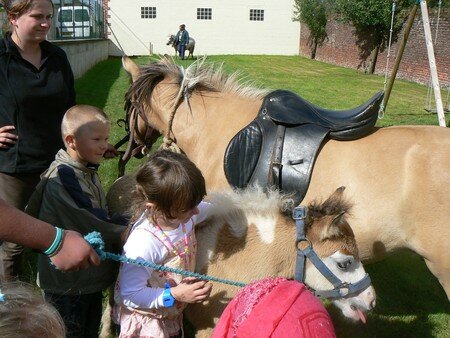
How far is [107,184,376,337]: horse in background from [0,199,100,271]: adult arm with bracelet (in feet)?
2.22

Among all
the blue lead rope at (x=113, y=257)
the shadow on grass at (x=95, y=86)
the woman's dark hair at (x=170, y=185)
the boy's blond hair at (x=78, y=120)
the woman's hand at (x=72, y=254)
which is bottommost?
the shadow on grass at (x=95, y=86)

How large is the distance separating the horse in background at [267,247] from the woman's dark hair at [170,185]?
29 centimetres

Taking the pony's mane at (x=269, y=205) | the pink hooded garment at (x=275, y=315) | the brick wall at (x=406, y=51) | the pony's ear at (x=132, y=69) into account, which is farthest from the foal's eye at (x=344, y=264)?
the brick wall at (x=406, y=51)

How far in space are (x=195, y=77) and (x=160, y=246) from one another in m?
1.73

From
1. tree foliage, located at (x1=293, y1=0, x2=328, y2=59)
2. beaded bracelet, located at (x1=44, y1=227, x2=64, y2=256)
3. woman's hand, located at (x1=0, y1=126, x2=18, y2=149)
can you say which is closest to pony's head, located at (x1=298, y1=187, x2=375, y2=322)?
beaded bracelet, located at (x1=44, y1=227, x2=64, y2=256)

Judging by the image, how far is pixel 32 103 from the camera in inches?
109

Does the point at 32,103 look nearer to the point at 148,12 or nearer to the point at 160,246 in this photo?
the point at 160,246

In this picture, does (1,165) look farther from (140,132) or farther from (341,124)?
(341,124)

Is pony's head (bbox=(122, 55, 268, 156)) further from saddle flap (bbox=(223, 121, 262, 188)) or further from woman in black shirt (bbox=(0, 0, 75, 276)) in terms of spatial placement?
woman in black shirt (bbox=(0, 0, 75, 276))

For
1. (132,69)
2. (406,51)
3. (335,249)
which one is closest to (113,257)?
(335,249)

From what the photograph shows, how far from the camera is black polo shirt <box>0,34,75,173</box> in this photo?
2.71 meters

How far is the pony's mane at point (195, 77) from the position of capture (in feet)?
11.3

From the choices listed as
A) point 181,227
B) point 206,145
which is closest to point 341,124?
point 206,145

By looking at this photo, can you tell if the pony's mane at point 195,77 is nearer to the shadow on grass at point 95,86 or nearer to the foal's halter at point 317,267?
the foal's halter at point 317,267
